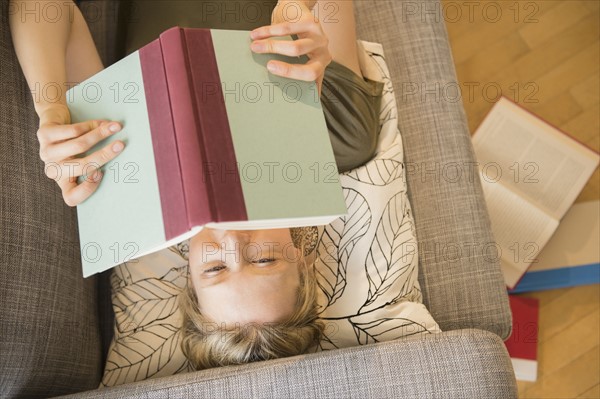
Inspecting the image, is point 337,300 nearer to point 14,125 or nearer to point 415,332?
point 415,332

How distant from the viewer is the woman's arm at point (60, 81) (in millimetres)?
895

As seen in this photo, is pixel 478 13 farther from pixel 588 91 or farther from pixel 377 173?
pixel 377 173

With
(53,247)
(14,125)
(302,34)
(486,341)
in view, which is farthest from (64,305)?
(486,341)

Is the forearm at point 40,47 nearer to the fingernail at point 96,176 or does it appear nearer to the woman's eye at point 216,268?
the fingernail at point 96,176

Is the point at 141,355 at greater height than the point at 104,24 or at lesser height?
lesser

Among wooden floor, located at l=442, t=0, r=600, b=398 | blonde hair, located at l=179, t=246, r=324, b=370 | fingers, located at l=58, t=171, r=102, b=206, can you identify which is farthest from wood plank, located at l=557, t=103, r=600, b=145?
fingers, located at l=58, t=171, r=102, b=206

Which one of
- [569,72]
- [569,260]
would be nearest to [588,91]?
[569,72]

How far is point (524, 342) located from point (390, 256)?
697 mm

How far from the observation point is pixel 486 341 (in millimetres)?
1019

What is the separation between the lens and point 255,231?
38.9 inches

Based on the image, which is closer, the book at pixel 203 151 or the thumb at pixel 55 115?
the book at pixel 203 151

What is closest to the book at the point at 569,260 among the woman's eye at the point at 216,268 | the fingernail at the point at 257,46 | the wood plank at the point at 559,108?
the wood plank at the point at 559,108

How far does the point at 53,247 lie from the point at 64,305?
0.40 feet

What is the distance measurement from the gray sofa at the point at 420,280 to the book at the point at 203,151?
0.25 metres
